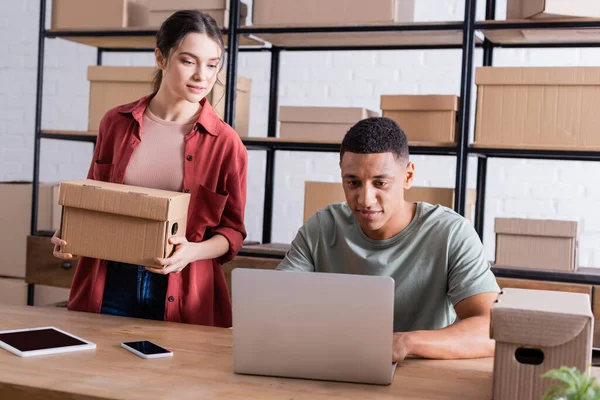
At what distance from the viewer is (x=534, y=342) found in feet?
3.76

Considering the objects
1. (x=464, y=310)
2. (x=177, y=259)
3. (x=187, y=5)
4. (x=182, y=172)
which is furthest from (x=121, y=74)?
(x=464, y=310)

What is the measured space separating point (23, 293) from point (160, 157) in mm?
1725

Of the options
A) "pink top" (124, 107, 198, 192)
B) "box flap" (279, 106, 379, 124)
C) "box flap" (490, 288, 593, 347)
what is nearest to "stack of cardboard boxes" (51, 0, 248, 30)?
"box flap" (279, 106, 379, 124)

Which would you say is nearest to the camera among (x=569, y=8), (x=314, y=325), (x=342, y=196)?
(x=314, y=325)

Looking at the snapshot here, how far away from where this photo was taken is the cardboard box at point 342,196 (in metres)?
2.71

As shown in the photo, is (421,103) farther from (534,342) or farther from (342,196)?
(534,342)

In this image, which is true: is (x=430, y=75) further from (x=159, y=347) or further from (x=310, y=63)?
(x=159, y=347)

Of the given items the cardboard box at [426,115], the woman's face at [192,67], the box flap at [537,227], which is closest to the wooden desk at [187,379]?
the woman's face at [192,67]

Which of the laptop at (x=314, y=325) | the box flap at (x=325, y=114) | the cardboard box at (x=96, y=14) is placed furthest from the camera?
the cardboard box at (x=96, y=14)

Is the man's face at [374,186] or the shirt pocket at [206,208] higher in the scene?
the man's face at [374,186]

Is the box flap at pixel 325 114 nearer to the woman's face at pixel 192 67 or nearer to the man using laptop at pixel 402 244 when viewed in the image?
the woman's face at pixel 192 67

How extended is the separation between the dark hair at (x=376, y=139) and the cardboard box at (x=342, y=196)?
104cm

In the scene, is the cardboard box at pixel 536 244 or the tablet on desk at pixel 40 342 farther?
the cardboard box at pixel 536 244

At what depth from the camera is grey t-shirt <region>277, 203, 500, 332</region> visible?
5.39ft
